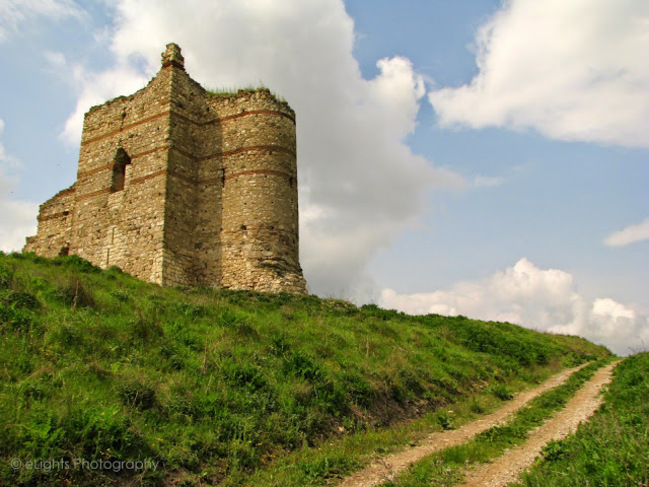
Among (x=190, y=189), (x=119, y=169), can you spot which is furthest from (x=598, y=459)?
(x=119, y=169)

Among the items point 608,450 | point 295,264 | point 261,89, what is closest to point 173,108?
point 261,89

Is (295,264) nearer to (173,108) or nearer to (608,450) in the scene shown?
(173,108)

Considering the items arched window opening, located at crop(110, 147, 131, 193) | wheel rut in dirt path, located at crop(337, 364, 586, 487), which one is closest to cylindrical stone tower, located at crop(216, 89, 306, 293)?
arched window opening, located at crop(110, 147, 131, 193)

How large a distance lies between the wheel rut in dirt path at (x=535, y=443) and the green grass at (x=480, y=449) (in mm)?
149

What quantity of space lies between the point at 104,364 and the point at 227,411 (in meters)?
2.22

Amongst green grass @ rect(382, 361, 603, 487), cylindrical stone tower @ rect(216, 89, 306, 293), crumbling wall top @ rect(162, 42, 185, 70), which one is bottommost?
green grass @ rect(382, 361, 603, 487)

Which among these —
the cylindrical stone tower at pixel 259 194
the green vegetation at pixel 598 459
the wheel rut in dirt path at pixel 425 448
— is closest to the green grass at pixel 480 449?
the wheel rut in dirt path at pixel 425 448

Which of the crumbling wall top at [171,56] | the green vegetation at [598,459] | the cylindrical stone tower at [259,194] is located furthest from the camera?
the crumbling wall top at [171,56]

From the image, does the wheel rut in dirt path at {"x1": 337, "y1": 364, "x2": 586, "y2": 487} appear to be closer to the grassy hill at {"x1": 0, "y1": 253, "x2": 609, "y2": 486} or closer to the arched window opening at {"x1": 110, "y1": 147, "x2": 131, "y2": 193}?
the grassy hill at {"x1": 0, "y1": 253, "x2": 609, "y2": 486}

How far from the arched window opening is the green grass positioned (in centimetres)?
1816

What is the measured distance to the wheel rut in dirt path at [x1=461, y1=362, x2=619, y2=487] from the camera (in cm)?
626

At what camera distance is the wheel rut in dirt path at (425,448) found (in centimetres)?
647

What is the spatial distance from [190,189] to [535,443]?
53.9 feet

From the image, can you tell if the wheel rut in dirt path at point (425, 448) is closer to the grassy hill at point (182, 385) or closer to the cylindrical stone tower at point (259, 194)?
the grassy hill at point (182, 385)
